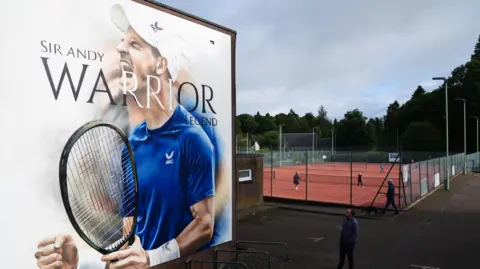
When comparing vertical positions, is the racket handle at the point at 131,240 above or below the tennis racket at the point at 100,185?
below

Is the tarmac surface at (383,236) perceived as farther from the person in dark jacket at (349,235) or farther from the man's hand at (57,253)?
the man's hand at (57,253)

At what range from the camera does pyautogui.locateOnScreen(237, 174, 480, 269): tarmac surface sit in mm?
11359

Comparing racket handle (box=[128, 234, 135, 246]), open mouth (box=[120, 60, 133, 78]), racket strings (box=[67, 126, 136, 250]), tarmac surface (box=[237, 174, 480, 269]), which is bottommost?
tarmac surface (box=[237, 174, 480, 269])

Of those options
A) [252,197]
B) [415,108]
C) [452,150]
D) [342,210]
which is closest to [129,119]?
[252,197]

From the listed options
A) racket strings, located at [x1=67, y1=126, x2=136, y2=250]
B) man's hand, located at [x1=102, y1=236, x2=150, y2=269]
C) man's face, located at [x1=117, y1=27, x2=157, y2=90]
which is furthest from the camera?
man's face, located at [x1=117, y1=27, x2=157, y2=90]

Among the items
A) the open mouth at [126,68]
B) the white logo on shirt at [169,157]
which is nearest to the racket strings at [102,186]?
the white logo on shirt at [169,157]

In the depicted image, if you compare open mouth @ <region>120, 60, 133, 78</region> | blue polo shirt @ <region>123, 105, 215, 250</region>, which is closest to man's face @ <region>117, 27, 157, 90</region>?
open mouth @ <region>120, 60, 133, 78</region>

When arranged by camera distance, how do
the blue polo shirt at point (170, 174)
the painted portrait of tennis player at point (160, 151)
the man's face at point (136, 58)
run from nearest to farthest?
the painted portrait of tennis player at point (160, 151), the man's face at point (136, 58), the blue polo shirt at point (170, 174)

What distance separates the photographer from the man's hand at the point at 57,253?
20.5 feet

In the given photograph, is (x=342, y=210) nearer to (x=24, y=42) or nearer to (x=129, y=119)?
(x=129, y=119)

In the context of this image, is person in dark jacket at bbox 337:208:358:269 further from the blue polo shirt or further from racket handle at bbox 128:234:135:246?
racket handle at bbox 128:234:135:246

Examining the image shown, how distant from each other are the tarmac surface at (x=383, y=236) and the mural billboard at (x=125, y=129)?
9.67 ft

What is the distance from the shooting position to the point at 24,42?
6051mm

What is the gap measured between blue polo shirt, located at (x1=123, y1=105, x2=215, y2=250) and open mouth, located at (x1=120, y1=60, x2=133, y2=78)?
995 mm
